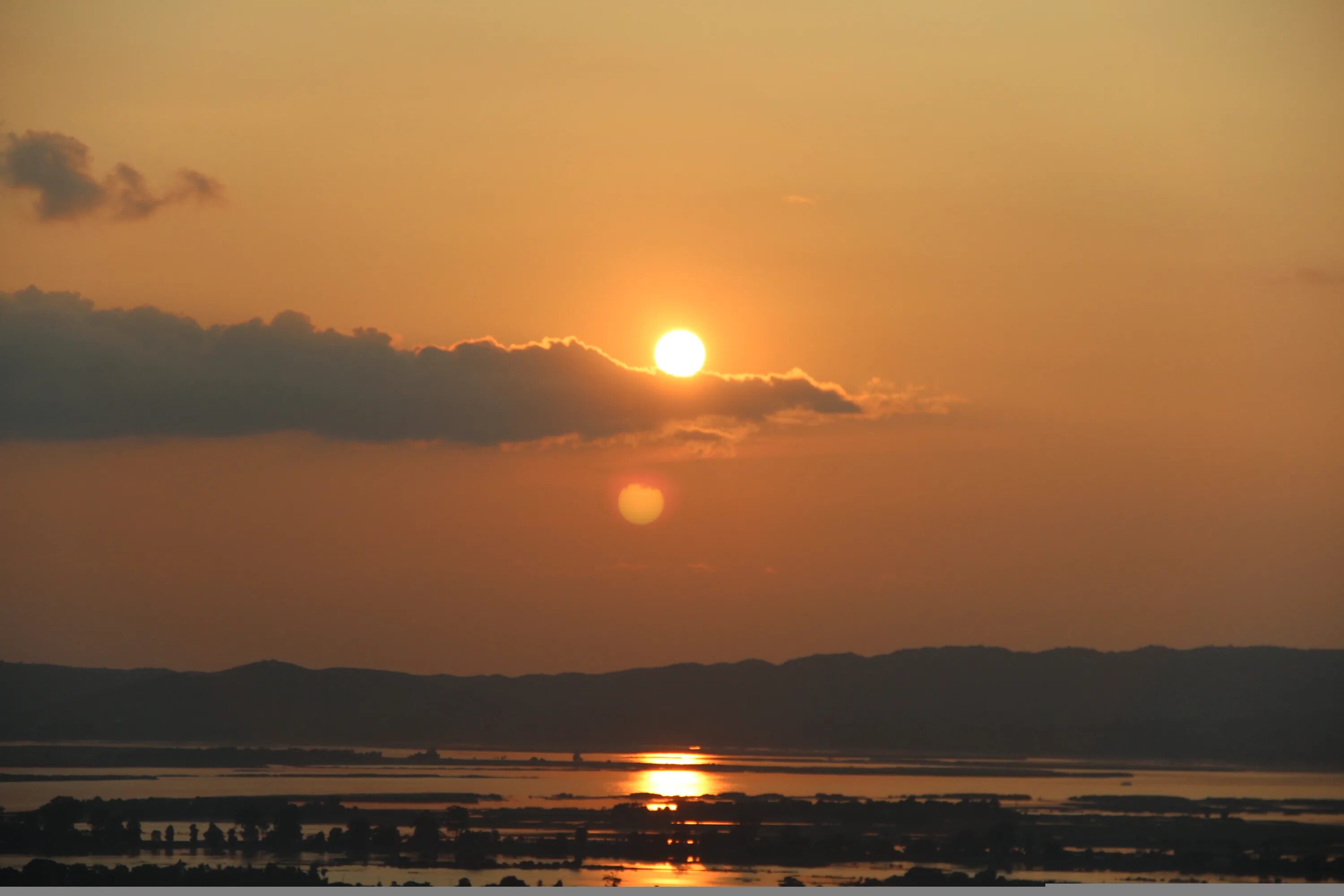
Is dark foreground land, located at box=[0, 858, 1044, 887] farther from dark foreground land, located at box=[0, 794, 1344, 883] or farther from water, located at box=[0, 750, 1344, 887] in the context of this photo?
water, located at box=[0, 750, 1344, 887]

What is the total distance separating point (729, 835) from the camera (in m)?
39.0

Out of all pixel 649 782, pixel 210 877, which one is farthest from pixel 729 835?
pixel 210 877

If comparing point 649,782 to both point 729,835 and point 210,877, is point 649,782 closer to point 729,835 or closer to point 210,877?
point 729,835

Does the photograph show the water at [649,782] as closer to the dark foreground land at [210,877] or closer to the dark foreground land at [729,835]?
the dark foreground land at [729,835]

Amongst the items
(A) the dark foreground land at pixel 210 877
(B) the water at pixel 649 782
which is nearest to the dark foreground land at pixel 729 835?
(A) the dark foreground land at pixel 210 877

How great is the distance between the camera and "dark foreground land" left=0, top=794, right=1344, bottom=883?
3669 cm

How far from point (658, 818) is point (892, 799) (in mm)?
8049

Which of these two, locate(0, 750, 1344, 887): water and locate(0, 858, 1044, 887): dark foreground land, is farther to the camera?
locate(0, 750, 1344, 887): water

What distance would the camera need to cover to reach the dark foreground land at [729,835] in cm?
3669

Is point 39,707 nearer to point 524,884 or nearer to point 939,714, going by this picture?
point 524,884

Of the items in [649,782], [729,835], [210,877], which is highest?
[649,782]

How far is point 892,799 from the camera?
44.5m

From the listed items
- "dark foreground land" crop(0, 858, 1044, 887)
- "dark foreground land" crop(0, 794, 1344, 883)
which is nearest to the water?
"dark foreground land" crop(0, 794, 1344, 883)

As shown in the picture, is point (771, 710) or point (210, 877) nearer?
point (210, 877)
